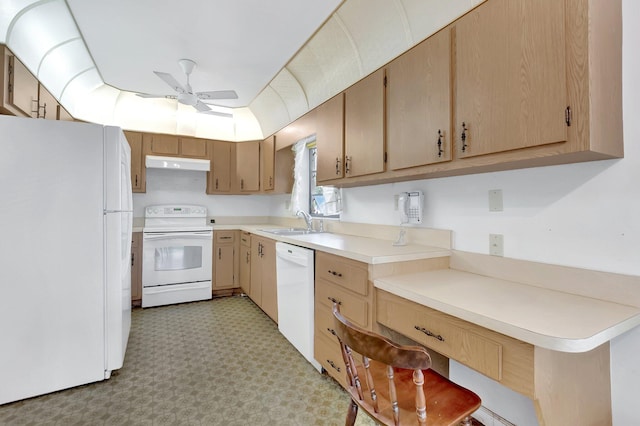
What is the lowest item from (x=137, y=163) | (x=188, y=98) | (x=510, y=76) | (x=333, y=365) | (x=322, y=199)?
(x=333, y=365)

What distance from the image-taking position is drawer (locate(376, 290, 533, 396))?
3.12 ft

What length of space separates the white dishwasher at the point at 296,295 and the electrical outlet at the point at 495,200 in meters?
1.21

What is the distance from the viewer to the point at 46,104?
274 centimetres

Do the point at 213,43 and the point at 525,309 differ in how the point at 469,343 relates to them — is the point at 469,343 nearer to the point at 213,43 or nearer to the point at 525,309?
the point at 525,309

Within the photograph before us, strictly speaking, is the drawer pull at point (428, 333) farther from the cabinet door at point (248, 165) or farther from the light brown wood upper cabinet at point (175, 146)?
the light brown wood upper cabinet at point (175, 146)

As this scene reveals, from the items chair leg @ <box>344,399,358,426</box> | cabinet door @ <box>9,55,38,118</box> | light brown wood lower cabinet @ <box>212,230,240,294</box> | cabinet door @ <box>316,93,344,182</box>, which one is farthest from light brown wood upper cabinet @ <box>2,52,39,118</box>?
chair leg @ <box>344,399,358,426</box>

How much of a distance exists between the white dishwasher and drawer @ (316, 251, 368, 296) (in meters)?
0.13

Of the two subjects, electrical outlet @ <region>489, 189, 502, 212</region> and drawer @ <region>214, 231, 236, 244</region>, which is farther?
drawer @ <region>214, 231, 236, 244</region>

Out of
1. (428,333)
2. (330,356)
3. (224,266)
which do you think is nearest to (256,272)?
(224,266)

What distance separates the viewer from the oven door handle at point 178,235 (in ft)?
11.7

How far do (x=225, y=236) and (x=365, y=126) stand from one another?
8.98 feet

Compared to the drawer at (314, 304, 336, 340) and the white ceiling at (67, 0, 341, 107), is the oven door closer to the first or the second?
the white ceiling at (67, 0, 341, 107)

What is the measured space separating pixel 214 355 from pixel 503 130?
2.53m

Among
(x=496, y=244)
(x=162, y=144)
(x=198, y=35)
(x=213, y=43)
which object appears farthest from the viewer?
(x=162, y=144)
